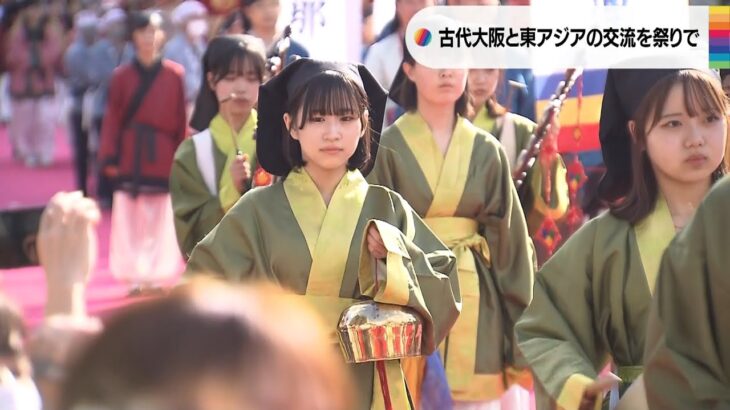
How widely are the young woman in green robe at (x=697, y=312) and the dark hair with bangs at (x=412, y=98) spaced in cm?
292

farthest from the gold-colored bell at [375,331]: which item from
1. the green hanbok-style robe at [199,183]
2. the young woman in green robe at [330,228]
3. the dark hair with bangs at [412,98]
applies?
the green hanbok-style robe at [199,183]

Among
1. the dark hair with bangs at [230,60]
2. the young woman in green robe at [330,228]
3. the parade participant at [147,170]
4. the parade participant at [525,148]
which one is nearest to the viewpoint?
the young woman in green robe at [330,228]

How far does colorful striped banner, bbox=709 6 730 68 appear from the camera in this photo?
617cm

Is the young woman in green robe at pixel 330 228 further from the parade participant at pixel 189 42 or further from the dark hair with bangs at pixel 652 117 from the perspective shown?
the parade participant at pixel 189 42

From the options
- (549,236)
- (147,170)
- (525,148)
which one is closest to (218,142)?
(525,148)

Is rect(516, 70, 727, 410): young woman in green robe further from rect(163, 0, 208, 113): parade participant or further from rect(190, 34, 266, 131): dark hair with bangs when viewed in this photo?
rect(163, 0, 208, 113): parade participant

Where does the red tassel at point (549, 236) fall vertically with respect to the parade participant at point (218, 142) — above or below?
below

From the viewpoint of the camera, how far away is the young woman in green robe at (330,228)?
397 centimetres

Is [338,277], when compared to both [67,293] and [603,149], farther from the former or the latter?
[67,293]

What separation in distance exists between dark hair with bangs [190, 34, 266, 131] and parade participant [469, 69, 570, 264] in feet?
2.85

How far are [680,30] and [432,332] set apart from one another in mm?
2833

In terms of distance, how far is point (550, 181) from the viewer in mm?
5746

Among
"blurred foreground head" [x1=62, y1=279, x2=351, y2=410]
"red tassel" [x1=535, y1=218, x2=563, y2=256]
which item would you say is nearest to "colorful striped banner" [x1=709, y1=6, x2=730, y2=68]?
"red tassel" [x1=535, y1=218, x2=563, y2=256]

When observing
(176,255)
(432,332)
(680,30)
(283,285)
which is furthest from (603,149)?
(176,255)
